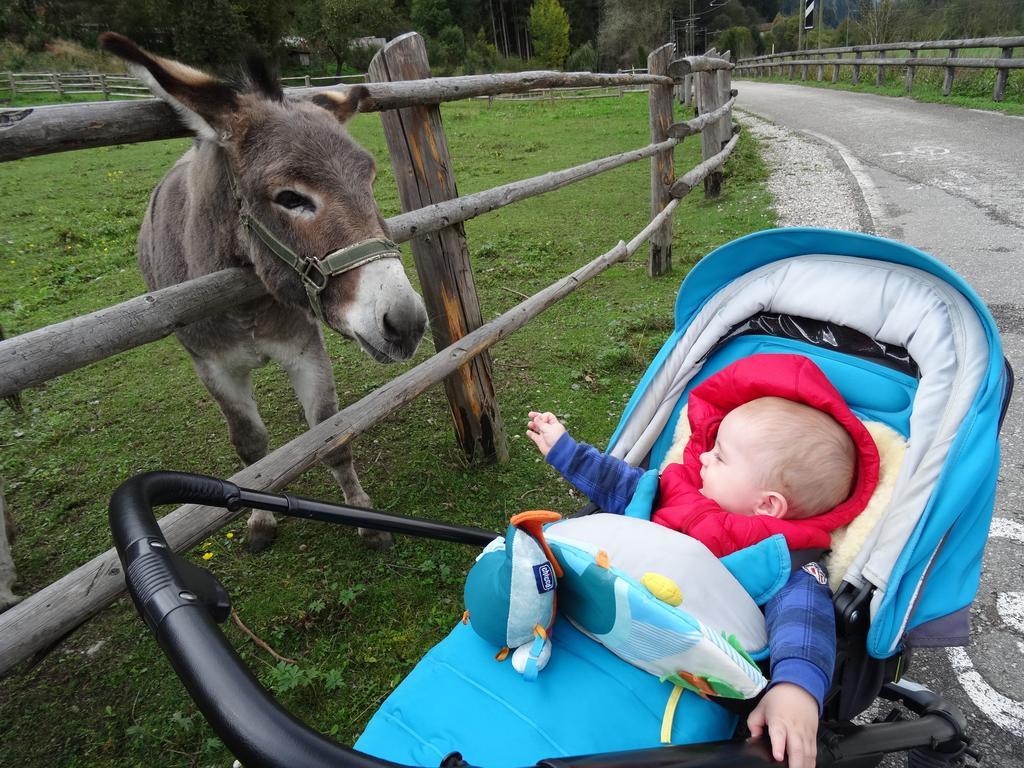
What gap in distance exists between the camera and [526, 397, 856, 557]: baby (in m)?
1.75

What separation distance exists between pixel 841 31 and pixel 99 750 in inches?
2023

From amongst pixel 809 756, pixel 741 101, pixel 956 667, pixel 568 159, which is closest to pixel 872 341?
pixel 956 667

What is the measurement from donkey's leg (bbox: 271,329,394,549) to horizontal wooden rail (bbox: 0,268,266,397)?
753mm

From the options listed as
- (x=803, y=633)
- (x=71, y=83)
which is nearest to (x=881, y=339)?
(x=803, y=633)

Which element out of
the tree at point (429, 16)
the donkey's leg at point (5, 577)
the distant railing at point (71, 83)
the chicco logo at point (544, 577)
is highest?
the tree at point (429, 16)

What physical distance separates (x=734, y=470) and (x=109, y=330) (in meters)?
1.90

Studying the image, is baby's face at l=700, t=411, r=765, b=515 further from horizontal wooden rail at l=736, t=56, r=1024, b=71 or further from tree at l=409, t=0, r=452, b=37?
tree at l=409, t=0, r=452, b=37

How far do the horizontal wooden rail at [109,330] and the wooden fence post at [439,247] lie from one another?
1146 millimetres

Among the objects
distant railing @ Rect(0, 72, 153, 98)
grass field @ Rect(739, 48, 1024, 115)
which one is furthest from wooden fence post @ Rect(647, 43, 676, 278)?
distant railing @ Rect(0, 72, 153, 98)

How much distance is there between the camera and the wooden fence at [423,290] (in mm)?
1544

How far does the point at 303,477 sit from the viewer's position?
3811mm

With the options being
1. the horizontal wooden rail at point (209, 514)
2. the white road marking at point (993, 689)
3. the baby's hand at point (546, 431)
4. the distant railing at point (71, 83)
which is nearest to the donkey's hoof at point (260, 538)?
the horizontal wooden rail at point (209, 514)

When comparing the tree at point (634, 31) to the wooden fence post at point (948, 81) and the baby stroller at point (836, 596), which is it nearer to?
the wooden fence post at point (948, 81)

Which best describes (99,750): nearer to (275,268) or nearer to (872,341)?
(275,268)
